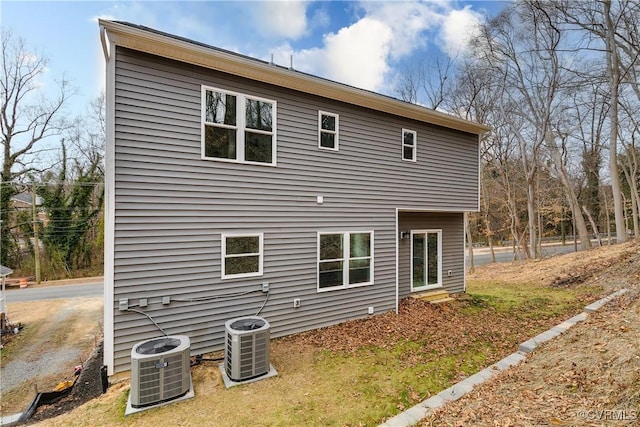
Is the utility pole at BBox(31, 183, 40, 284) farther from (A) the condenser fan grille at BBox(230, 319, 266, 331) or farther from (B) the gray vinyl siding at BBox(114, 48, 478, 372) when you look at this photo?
(A) the condenser fan grille at BBox(230, 319, 266, 331)

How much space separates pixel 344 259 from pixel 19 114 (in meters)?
22.4

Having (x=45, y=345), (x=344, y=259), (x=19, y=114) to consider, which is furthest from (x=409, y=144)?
(x=19, y=114)


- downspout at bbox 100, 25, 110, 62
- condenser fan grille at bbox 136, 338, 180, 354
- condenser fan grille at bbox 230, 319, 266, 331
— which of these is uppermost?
downspout at bbox 100, 25, 110, 62

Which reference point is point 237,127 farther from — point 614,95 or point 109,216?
point 614,95

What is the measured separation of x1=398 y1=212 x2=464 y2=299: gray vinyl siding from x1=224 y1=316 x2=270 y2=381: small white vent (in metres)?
5.32

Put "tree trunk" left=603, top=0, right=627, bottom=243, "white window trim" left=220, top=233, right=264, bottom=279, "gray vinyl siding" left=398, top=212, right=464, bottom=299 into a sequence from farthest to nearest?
"tree trunk" left=603, top=0, right=627, bottom=243 < "gray vinyl siding" left=398, top=212, right=464, bottom=299 < "white window trim" left=220, top=233, right=264, bottom=279

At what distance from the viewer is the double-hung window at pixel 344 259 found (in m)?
7.22

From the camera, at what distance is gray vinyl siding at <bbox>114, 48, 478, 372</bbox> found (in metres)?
5.16

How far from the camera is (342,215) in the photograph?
24.6 ft

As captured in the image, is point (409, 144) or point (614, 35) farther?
point (614, 35)

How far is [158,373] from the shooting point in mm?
4180

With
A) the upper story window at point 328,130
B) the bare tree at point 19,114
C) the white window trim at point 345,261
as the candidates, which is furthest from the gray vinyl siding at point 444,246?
the bare tree at point 19,114

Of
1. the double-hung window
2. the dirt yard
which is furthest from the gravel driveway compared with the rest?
the double-hung window

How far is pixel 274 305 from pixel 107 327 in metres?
2.89
